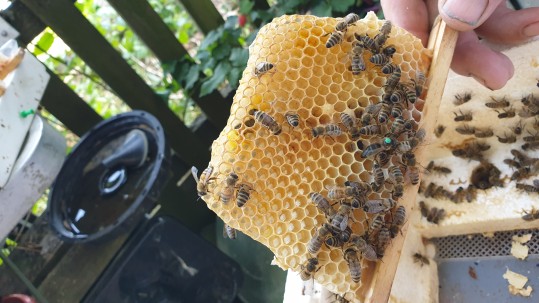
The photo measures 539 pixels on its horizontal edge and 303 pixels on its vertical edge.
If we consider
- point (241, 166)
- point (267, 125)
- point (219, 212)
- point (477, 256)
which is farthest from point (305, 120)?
point (477, 256)

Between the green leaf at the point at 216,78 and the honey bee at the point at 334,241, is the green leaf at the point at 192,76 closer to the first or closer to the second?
the green leaf at the point at 216,78

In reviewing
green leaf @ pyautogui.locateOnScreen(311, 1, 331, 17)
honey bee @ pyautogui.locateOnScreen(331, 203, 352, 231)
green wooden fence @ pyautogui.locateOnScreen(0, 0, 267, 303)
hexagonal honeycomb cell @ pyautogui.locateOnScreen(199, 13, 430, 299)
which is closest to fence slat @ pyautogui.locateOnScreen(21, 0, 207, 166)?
green wooden fence @ pyautogui.locateOnScreen(0, 0, 267, 303)

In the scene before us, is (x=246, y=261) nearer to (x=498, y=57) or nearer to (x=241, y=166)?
(x=241, y=166)

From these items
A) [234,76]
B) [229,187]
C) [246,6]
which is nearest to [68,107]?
[234,76]

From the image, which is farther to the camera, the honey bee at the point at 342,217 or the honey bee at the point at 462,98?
the honey bee at the point at 462,98

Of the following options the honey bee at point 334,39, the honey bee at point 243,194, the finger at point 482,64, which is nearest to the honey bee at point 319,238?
the honey bee at point 243,194

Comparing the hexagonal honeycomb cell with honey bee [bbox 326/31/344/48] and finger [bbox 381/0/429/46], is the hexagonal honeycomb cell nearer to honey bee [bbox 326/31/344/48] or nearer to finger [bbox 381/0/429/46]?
honey bee [bbox 326/31/344/48]
